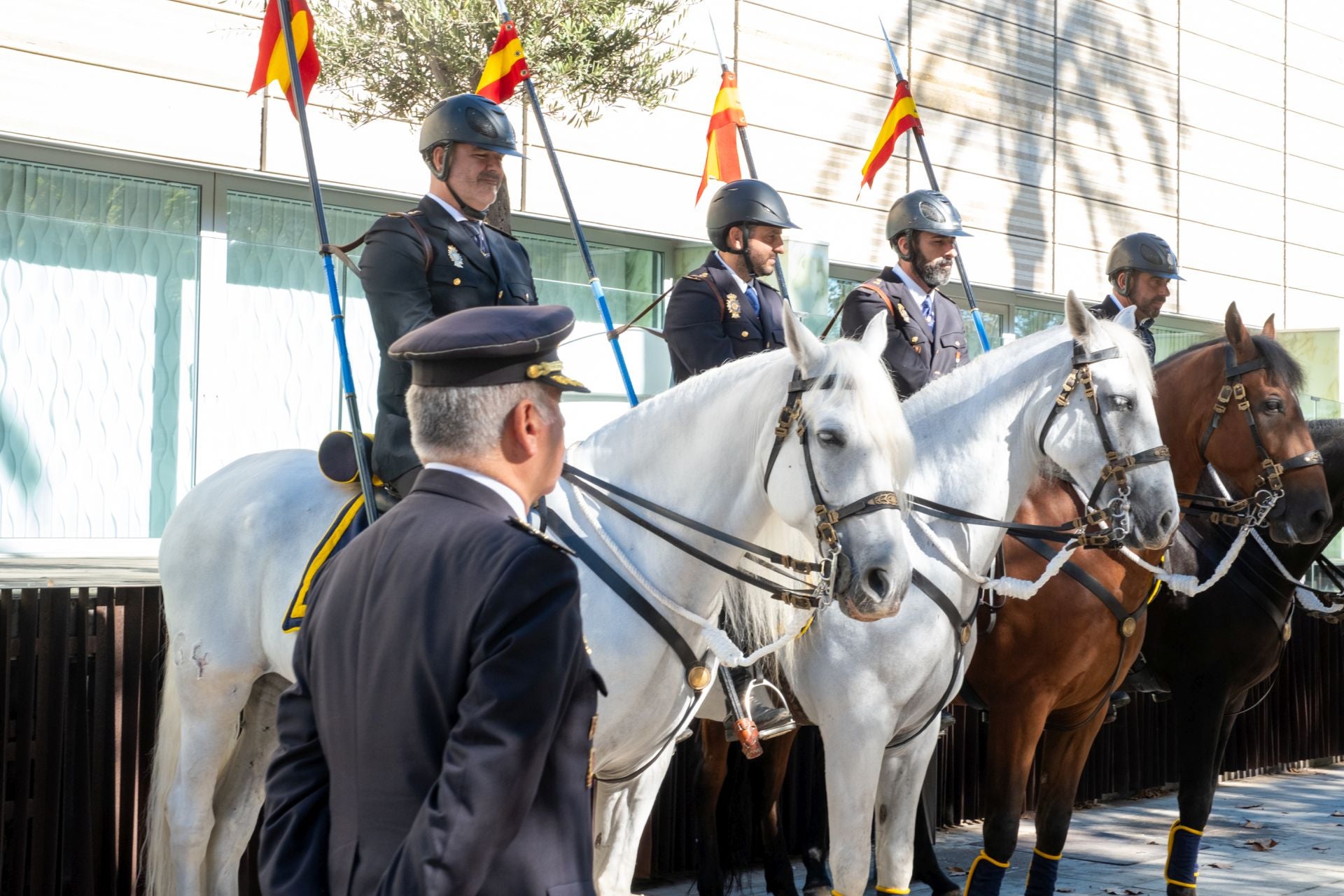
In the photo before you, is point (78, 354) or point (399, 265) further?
point (78, 354)

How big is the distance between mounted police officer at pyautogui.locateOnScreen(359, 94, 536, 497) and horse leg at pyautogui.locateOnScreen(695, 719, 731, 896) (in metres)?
2.14

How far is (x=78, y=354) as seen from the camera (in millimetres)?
9117

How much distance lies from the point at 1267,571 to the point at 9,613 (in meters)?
4.98

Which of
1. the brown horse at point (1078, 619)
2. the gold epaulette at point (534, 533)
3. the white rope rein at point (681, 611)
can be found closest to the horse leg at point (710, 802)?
the brown horse at point (1078, 619)

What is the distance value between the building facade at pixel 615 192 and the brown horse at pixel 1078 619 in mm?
1960

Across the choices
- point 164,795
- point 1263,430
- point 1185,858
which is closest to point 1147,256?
point 1263,430

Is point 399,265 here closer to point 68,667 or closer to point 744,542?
point 744,542

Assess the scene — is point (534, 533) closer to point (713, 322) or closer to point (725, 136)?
point (713, 322)

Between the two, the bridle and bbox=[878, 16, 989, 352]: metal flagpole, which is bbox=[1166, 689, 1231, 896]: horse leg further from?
bbox=[878, 16, 989, 352]: metal flagpole

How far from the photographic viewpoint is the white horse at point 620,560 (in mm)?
3604

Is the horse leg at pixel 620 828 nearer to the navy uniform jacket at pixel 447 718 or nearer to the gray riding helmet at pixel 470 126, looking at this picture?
the gray riding helmet at pixel 470 126

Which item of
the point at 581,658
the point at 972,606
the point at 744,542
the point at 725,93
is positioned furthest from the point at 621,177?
the point at 581,658

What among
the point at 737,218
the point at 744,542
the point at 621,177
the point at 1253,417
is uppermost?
the point at 621,177

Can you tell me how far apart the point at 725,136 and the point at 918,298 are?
1826mm
